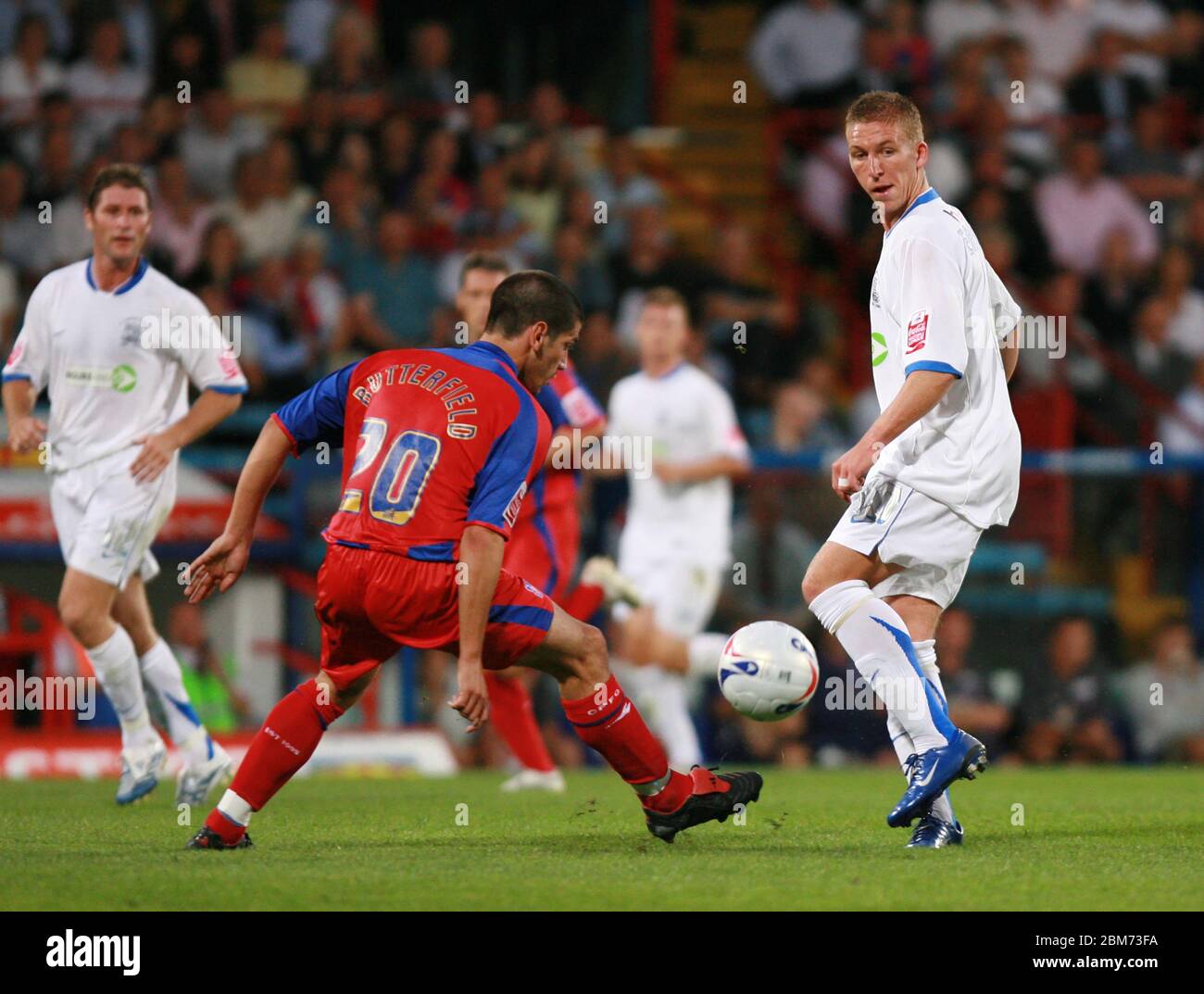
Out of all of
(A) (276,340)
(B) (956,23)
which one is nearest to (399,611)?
(A) (276,340)

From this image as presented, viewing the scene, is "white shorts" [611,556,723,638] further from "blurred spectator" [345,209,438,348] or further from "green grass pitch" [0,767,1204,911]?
"blurred spectator" [345,209,438,348]

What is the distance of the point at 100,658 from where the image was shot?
26.4 ft

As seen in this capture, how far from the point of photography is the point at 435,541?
574cm

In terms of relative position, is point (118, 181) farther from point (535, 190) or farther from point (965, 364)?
point (535, 190)

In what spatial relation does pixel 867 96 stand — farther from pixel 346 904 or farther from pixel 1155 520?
pixel 1155 520

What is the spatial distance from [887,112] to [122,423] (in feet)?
12.6

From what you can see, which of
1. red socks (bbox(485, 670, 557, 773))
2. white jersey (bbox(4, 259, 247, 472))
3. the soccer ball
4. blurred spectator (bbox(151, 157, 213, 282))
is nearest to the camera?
the soccer ball

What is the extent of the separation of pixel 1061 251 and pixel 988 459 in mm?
9723

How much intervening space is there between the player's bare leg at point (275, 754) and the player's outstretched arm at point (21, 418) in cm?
260

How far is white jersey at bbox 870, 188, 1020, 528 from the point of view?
5965 millimetres

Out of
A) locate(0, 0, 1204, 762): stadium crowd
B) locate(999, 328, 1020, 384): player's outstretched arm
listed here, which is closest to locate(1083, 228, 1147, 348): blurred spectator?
locate(0, 0, 1204, 762): stadium crowd

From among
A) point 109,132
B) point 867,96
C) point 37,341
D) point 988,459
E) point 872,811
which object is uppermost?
point 109,132

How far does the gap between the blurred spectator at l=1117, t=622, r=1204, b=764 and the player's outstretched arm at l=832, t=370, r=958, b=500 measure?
693 centimetres

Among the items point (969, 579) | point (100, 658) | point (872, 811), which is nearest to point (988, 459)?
point (872, 811)
